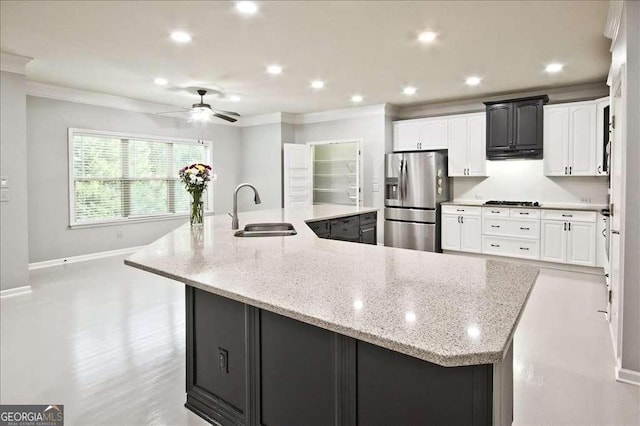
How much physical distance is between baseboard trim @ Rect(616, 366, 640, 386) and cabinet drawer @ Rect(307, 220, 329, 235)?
2.67m

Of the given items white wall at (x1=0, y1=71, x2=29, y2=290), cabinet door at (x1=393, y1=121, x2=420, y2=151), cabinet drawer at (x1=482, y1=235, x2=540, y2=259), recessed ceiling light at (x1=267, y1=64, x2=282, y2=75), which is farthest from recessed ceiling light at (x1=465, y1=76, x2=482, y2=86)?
white wall at (x1=0, y1=71, x2=29, y2=290)

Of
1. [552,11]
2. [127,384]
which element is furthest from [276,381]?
[552,11]

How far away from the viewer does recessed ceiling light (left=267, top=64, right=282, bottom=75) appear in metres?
4.56

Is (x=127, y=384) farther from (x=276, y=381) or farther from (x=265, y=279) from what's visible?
(x=265, y=279)

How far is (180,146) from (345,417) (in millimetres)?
6843

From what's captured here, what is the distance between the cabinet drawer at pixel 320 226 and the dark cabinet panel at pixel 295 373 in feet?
7.69

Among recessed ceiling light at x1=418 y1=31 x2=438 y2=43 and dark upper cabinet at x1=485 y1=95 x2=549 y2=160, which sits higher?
recessed ceiling light at x1=418 y1=31 x2=438 y2=43

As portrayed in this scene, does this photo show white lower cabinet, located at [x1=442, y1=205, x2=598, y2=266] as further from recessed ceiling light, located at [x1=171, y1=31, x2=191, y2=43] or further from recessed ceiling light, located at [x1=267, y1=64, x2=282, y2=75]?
recessed ceiling light, located at [x1=171, y1=31, x2=191, y2=43]

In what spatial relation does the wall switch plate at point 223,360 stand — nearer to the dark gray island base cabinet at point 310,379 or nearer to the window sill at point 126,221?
the dark gray island base cabinet at point 310,379

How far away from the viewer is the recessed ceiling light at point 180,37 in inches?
139

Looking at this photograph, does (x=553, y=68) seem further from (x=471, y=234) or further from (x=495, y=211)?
(x=471, y=234)

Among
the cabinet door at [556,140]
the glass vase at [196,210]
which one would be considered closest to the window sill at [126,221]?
the glass vase at [196,210]

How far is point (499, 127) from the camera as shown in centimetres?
577

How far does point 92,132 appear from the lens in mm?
6055
